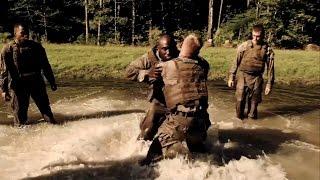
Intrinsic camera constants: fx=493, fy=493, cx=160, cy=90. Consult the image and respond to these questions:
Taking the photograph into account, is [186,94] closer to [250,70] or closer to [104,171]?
[104,171]

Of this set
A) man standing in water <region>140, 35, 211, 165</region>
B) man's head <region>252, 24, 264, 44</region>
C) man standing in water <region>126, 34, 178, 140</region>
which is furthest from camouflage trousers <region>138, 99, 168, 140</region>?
man's head <region>252, 24, 264, 44</region>

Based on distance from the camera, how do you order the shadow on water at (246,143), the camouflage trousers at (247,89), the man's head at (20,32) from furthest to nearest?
the camouflage trousers at (247,89) < the man's head at (20,32) < the shadow on water at (246,143)

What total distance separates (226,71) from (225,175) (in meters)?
9.98

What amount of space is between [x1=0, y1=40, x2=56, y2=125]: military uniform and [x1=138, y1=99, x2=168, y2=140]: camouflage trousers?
2.58 m

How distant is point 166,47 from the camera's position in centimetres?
709

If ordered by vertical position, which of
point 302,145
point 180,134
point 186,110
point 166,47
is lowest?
point 302,145

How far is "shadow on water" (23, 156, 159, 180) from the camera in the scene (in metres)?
6.95

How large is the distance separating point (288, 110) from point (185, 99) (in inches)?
236

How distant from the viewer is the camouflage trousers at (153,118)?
25.4 ft

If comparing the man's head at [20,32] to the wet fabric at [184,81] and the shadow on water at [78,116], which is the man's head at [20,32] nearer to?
the shadow on water at [78,116]

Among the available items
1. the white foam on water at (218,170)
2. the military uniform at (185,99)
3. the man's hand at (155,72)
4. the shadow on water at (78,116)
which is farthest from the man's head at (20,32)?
the white foam on water at (218,170)

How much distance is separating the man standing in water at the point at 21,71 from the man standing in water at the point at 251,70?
3784mm

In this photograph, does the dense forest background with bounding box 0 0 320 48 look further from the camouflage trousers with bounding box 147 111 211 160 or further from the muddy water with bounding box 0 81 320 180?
the camouflage trousers with bounding box 147 111 211 160

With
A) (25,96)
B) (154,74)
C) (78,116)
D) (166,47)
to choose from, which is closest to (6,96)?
(25,96)
